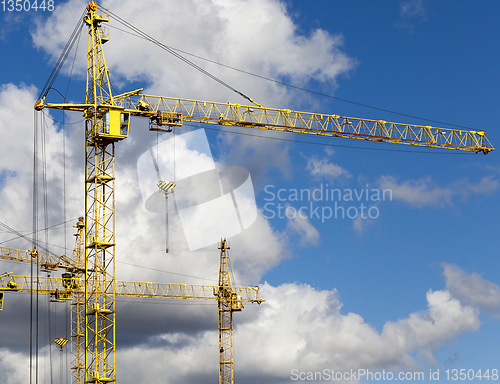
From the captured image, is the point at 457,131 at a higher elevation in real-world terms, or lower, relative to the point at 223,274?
higher

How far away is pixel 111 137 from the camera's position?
250ft

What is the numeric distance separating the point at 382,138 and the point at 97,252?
44.9m

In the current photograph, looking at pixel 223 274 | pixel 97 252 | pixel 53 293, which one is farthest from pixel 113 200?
pixel 223 274

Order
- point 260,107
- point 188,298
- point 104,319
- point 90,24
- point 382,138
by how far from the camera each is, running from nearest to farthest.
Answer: point 104,319
point 90,24
point 260,107
point 382,138
point 188,298

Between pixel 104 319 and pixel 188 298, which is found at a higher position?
pixel 188 298

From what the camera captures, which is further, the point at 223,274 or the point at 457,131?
the point at 223,274

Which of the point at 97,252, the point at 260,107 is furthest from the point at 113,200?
the point at 260,107

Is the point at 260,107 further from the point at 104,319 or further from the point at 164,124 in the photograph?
the point at 104,319

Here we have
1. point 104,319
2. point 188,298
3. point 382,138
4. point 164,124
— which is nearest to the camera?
point 104,319

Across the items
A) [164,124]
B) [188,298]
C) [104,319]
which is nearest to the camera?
[104,319]

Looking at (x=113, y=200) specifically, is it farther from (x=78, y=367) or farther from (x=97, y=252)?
(x=78, y=367)

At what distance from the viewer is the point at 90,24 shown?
8238cm

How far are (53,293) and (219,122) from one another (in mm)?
39050

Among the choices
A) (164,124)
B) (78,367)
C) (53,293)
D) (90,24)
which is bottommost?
(78,367)
